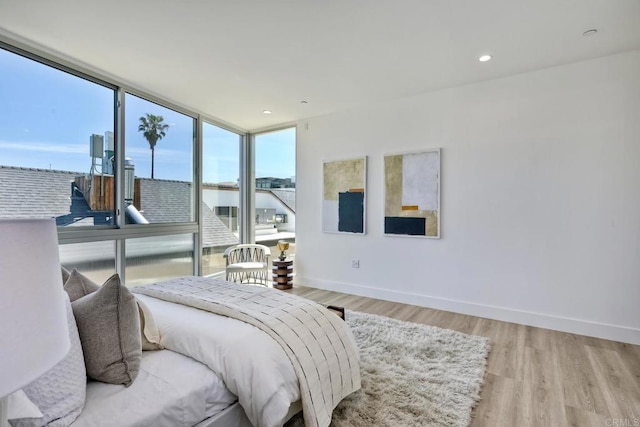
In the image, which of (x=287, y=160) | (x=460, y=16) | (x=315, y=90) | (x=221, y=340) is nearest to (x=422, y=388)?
(x=221, y=340)

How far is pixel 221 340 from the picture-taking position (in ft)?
4.79

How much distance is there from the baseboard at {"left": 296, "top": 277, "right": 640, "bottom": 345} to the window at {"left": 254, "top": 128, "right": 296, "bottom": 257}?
1.36 metres

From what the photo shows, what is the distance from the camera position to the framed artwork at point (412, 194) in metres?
3.68

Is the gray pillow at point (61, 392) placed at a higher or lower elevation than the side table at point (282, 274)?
higher

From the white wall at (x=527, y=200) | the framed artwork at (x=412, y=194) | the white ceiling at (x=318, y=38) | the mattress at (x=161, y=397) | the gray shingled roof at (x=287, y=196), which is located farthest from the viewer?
the gray shingled roof at (x=287, y=196)

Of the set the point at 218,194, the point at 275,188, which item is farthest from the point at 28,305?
the point at 275,188

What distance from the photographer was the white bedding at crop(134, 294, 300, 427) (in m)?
1.33

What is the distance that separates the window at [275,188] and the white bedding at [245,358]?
346 cm

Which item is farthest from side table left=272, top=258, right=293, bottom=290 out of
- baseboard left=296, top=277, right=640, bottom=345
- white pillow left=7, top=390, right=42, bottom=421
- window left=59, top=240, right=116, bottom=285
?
white pillow left=7, top=390, right=42, bottom=421

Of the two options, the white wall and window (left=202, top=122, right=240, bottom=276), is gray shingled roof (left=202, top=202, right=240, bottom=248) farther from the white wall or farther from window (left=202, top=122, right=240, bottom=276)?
the white wall

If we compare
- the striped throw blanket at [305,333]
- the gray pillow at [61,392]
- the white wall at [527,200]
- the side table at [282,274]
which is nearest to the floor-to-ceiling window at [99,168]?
the side table at [282,274]

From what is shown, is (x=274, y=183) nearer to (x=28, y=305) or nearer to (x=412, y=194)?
(x=412, y=194)

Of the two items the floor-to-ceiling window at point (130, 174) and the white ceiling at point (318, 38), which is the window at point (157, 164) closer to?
the floor-to-ceiling window at point (130, 174)

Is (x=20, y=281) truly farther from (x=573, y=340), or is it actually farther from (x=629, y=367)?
(x=573, y=340)
